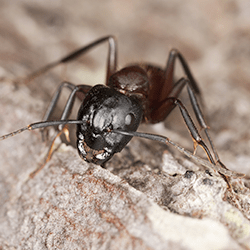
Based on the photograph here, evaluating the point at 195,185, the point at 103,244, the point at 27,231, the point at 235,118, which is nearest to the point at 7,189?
the point at 27,231

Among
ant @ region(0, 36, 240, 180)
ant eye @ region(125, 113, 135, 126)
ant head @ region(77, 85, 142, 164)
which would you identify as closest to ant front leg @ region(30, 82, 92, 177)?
ant @ region(0, 36, 240, 180)

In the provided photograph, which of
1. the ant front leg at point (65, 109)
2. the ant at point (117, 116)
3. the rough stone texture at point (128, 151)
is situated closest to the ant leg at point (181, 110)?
the ant at point (117, 116)

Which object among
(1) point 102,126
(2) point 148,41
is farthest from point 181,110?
(2) point 148,41

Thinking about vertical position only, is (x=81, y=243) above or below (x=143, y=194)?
below

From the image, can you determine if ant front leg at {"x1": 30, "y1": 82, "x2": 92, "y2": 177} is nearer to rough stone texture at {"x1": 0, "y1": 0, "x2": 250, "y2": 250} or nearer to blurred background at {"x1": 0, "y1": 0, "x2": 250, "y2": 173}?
rough stone texture at {"x1": 0, "y1": 0, "x2": 250, "y2": 250}

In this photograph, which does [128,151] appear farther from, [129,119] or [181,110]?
[181,110]

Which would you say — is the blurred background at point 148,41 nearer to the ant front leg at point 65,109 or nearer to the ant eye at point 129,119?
the ant front leg at point 65,109

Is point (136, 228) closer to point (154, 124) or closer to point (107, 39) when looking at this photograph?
point (154, 124)
